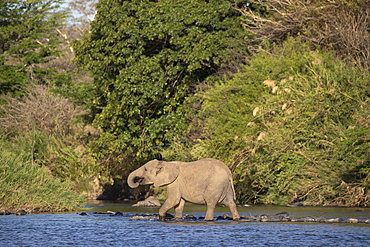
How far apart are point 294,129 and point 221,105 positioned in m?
3.08

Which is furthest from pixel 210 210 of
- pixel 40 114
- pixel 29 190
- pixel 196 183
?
pixel 40 114

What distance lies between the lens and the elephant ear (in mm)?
11289

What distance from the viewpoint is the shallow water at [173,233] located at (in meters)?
8.47

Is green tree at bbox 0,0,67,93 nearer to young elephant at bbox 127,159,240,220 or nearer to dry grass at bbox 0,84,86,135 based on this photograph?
dry grass at bbox 0,84,86,135

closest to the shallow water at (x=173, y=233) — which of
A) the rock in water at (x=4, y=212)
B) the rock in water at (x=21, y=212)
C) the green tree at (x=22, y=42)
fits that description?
the rock in water at (x=4, y=212)

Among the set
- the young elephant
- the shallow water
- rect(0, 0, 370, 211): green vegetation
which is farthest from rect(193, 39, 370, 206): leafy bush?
the young elephant

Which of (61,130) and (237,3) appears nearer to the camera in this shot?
(237,3)

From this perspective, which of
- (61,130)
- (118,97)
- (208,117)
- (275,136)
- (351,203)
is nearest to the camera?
(351,203)

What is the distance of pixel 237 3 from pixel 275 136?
747cm

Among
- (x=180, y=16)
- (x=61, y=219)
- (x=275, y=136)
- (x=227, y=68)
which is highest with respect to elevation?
(x=180, y=16)

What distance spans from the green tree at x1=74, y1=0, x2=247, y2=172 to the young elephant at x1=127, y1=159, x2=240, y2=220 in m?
9.07

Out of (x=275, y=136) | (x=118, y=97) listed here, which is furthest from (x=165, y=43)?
(x=275, y=136)

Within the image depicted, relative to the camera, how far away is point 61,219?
1262 cm

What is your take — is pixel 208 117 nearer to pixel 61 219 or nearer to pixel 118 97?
pixel 118 97
